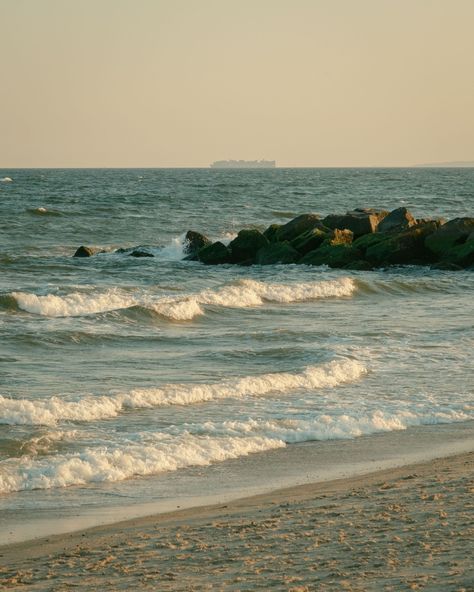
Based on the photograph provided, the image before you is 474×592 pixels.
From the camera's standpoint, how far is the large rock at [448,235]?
2916cm

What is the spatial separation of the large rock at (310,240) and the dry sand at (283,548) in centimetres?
2189

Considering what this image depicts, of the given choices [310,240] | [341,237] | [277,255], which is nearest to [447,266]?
[341,237]

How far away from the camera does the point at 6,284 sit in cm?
2436

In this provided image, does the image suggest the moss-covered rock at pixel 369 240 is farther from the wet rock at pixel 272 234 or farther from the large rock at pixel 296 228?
the wet rock at pixel 272 234

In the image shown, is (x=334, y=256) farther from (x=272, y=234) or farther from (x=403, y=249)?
(x=272, y=234)

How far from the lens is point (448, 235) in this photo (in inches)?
1151

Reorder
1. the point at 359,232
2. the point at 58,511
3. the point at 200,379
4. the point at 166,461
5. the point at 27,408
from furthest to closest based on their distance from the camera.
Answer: the point at 359,232, the point at 200,379, the point at 27,408, the point at 166,461, the point at 58,511

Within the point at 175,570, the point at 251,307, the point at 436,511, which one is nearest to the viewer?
the point at 175,570

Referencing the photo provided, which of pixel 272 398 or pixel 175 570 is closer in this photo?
pixel 175 570

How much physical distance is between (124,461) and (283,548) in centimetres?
297

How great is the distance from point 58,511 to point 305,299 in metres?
15.3

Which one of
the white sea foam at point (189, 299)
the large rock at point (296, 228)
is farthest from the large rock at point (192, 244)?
the white sea foam at point (189, 299)

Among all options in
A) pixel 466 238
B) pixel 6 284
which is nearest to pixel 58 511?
pixel 6 284

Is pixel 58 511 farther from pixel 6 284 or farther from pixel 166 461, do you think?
pixel 6 284
